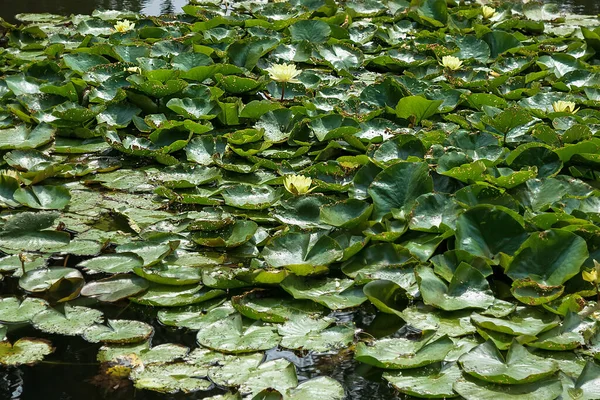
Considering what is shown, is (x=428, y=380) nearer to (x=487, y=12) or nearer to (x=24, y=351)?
(x=24, y=351)

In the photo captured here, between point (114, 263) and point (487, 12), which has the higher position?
point (114, 263)

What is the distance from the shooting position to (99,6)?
18.3 feet

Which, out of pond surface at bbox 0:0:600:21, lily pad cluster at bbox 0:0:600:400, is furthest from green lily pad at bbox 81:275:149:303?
pond surface at bbox 0:0:600:21

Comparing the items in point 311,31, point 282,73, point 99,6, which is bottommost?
point 99,6

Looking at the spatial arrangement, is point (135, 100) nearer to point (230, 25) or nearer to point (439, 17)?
point (230, 25)

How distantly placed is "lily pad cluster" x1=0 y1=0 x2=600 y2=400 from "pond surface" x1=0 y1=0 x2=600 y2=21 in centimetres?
96

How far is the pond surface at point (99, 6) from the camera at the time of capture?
5453mm

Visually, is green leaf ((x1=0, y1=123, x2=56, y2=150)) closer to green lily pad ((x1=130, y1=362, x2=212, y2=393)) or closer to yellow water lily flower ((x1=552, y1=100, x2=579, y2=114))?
green lily pad ((x1=130, y1=362, x2=212, y2=393))

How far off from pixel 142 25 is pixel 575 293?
10.7 feet

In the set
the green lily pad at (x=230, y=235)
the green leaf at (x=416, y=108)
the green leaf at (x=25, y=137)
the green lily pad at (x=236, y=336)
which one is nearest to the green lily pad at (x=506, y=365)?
the green lily pad at (x=236, y=336)

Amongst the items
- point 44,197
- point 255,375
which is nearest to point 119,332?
point 255,375

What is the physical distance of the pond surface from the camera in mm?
5453

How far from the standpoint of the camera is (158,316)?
7.65 feet

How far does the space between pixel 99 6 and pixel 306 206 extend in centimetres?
344
